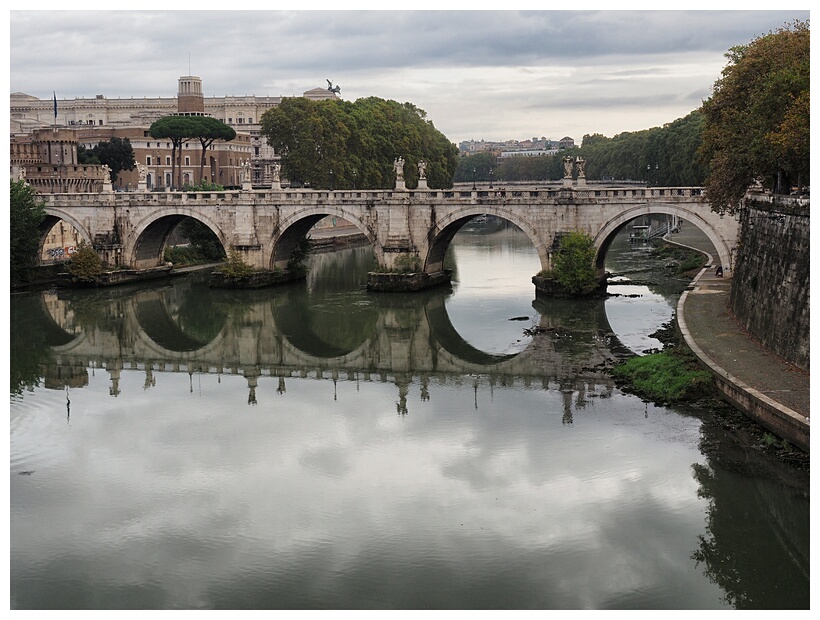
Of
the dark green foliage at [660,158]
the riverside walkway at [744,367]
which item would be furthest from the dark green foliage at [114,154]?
the riverside walkway at [744,367]

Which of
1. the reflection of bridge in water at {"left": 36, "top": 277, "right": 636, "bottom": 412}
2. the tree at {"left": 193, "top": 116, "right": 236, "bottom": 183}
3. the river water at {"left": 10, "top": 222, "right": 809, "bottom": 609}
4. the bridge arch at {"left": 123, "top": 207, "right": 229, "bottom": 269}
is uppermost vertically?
the tree at {"left": 193, "top": 116, "right": 236, "bottom": 183}

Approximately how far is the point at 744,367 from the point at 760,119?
9.18 meters

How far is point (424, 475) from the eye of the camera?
19.6m

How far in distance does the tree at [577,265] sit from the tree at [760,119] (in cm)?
527

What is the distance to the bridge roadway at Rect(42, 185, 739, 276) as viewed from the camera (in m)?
40.5

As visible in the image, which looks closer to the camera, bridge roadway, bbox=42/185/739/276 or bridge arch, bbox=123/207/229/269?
bridge roadway, bbox=42/185/739/276

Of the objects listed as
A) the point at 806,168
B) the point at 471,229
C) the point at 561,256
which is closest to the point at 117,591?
the point at 806,168

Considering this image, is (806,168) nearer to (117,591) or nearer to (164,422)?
(164,422)

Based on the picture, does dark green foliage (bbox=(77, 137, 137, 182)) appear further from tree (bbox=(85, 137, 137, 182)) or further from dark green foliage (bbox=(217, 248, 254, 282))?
dark green foliage (bbox=(217, 248, 254, 282))

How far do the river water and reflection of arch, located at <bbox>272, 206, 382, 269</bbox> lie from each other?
11.6 meters

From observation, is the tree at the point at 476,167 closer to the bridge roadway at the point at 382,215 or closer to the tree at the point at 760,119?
the bridge roadway at the point at 382,215

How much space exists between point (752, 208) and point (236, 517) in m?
19.6

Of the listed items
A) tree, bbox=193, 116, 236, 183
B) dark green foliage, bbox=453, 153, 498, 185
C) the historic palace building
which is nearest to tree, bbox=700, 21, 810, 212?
the historic palace building
